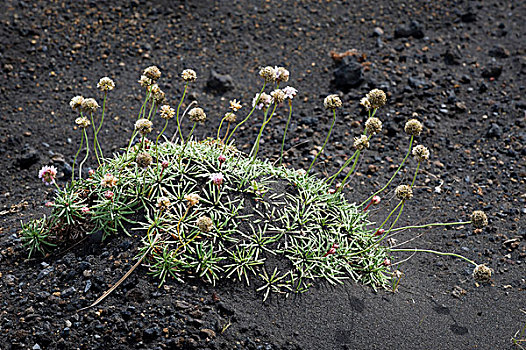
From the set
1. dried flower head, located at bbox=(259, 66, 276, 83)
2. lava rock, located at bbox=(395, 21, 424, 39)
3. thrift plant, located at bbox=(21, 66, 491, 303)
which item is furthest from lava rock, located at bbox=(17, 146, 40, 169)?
lava rock, located at bbox=(395, 21, 424, 39)

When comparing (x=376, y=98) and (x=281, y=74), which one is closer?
(x=281, y=74)

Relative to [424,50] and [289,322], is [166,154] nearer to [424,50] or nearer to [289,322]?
[289,322]

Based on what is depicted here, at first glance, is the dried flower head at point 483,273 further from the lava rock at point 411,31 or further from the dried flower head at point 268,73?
the lava rock at point 411,31

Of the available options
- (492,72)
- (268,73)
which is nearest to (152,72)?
(268,73)

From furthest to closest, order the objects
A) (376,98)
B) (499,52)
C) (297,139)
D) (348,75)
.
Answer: (499,52), (348,75), (297,139), (376,98)

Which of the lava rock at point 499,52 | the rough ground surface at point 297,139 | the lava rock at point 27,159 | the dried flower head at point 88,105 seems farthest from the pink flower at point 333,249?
the lava rock at point 499,52

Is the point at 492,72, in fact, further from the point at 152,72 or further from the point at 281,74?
the point at 152,72
